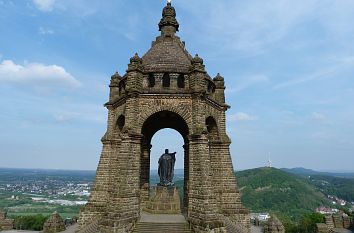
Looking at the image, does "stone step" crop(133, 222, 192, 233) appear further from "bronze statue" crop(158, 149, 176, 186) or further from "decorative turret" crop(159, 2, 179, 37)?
"decorative turret" crop(159, 2, 179, 37)

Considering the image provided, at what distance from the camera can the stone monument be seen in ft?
41.9

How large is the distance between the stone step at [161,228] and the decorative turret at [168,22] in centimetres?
1010

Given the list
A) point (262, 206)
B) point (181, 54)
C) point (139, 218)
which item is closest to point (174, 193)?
point (139, 218)

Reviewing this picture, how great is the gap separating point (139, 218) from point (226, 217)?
4.27 m

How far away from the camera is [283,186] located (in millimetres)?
127750

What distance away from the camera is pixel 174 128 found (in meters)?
17.6

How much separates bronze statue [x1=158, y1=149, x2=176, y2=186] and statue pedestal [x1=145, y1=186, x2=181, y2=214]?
1.32 feet

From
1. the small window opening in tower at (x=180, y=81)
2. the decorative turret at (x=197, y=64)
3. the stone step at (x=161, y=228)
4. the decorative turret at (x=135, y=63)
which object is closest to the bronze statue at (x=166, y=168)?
the stone step at (x=161, y=228)

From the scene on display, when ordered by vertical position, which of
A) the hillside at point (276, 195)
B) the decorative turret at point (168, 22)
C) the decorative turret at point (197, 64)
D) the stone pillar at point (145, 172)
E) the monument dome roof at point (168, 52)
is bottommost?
the hillside at point (276, 195)

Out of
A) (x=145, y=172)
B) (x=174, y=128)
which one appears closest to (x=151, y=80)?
(x=174, y=128)

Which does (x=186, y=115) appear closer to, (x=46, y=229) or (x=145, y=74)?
(x=145, y=74)

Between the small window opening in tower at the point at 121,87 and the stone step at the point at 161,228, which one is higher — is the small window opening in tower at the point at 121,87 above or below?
above

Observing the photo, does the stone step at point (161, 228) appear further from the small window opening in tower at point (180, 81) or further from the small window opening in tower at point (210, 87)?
the small window opening in tower at point (210, 87)

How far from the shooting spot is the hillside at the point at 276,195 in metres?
107
